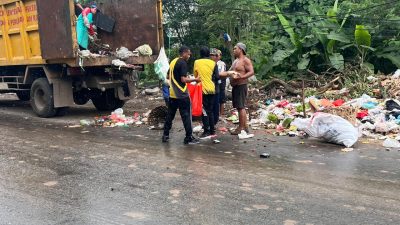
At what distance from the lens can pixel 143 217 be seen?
379cm

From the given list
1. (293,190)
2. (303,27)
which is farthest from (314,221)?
(303,27)

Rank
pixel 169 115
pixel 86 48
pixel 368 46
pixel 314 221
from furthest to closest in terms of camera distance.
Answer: pixel 368 46 < pixel 86 48 < pixel 169 115 < pixel 314 221

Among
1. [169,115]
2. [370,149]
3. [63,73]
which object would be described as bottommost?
[370,149]

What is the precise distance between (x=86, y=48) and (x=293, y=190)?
625 cm

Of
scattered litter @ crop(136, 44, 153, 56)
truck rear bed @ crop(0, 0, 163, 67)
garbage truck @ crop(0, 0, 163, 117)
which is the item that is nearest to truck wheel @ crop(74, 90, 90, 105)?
garbage truck @ crop(0, 0, 163, 117)

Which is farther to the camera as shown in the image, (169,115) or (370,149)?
(169,115)

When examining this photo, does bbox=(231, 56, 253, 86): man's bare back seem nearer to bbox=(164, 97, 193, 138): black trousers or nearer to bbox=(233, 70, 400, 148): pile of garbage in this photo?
bbox=(164, 97, 193, 138): black trousers

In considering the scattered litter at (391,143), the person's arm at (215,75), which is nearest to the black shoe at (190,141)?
the person's arm at (215,75)

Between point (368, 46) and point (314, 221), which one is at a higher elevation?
point (368, 46)

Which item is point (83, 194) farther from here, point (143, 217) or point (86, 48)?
point (86, 48)

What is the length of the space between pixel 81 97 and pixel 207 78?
16.0 feet

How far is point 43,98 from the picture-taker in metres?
10.1

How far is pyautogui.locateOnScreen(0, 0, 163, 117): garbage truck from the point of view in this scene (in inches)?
351

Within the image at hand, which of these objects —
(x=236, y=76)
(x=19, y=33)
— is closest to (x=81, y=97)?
(x=19, y=33)
